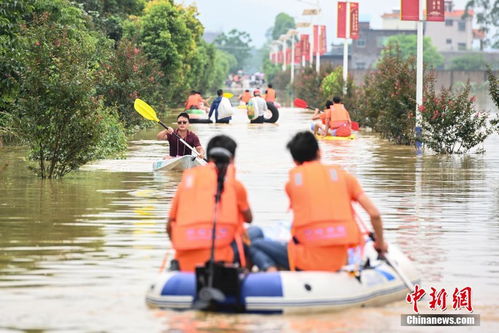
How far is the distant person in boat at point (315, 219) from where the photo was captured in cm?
1078

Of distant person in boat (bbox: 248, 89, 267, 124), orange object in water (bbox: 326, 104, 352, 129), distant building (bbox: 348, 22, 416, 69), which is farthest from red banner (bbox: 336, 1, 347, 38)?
distant building (bbox: 348, 22, 416, 69)

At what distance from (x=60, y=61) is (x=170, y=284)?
470 inches

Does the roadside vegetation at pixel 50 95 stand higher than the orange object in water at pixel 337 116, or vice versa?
the roadside vegetation at pixel 50 95

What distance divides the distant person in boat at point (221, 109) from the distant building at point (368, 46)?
468 ft

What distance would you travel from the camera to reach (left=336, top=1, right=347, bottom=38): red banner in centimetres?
5609

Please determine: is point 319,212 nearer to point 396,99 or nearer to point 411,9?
point 411,9

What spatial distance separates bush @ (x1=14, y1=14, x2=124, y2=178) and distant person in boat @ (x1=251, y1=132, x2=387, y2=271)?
37.5ft

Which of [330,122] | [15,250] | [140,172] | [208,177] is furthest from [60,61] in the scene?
[330,122]

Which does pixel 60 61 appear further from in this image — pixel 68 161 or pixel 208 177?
pixel 208 177

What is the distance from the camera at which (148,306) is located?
1090 centimetres

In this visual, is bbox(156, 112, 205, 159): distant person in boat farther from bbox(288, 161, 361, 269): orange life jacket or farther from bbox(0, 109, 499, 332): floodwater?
bbox(288, 161, 361, 269): orange life jacket

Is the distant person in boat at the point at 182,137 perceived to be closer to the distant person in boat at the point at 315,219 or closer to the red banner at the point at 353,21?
the distant person in boat at the point at 315,219

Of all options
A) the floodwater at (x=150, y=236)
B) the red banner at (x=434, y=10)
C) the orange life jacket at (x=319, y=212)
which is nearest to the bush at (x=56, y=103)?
the floodwater at (x=150, y=236)

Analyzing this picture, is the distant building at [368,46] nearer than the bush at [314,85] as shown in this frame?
No
